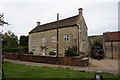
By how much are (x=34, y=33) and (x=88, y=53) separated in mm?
18034

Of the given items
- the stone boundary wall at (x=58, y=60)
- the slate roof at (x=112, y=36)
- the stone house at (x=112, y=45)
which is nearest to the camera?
the stone boundary wall at (x=58, y=60)

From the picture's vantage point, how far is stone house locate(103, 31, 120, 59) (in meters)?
27.1

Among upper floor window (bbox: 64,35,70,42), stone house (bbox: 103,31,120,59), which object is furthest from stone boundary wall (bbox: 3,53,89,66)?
stone house (bbox: 103,31,120,59)

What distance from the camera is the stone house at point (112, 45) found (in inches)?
1066

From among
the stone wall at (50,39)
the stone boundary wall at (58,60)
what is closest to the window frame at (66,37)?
the stone wall at (50,39)

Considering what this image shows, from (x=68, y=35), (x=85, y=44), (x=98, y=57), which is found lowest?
(x=98, y=57)

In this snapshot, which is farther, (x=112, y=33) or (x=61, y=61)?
(x=112, y=33)

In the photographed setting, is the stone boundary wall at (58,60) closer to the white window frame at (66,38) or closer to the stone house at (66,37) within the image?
the stone house at (66,37)

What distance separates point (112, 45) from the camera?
27703 millimetres

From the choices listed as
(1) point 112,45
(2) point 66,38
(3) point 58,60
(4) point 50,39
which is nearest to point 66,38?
(2) point 66,38

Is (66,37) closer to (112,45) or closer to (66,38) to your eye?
(66,38)

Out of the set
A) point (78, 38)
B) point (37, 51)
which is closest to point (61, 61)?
point (78, 38)

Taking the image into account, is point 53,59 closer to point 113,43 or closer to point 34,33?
point 113,43

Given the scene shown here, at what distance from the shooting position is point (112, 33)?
2969 centimetres
